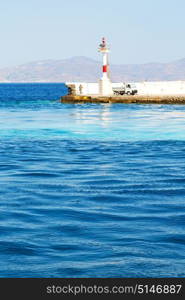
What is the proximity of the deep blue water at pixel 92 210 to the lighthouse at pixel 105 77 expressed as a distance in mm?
44918

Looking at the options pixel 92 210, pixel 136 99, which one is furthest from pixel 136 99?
pixel 92 210

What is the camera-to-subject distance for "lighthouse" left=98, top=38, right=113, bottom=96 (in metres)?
74.8

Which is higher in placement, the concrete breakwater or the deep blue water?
the deep blue water

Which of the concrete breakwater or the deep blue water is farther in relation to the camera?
the concrete breakwater

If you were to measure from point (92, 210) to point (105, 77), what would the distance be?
210 ft

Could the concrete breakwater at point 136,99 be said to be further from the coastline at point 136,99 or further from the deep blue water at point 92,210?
the deep blue water at point 92,210

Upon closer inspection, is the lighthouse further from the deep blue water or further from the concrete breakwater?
the deep blue water

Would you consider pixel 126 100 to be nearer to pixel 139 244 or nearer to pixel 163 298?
pixel 139 244

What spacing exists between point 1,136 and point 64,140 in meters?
4.12

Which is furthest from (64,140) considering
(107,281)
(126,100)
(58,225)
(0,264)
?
(126,100)

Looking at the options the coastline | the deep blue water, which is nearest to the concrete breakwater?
the coastline

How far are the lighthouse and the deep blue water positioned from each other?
147 ft

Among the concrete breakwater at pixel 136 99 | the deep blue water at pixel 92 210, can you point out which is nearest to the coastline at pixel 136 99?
the concrete breakwater at pixel 136 99

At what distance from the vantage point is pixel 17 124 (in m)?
44.4
